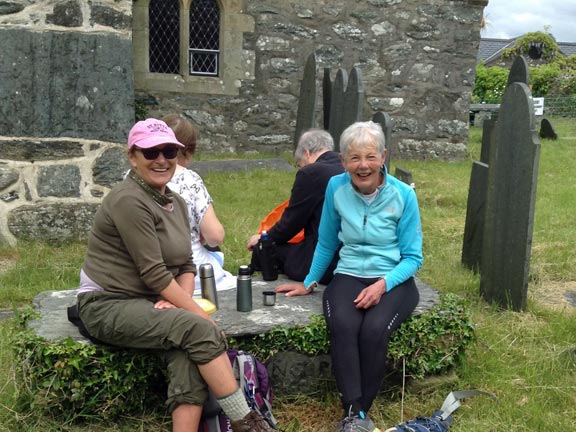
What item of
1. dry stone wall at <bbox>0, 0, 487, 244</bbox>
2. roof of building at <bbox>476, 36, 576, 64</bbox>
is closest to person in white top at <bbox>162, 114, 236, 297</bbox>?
dry stone wall at <bbox>0, 0, 487, 244</bbox>

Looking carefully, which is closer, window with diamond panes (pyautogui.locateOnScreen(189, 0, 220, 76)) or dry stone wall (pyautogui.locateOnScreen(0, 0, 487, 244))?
dry stone wall (pyautogui.locateOnScreen(0, 0, 487, 244))

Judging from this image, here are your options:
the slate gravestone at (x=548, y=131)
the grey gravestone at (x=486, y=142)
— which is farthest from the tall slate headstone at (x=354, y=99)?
the slate gravestone at (x=548, y=131)

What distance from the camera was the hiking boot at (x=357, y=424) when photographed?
A: 2.79 m

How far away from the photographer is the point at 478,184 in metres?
5.01

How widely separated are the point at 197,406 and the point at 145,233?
0.75 m

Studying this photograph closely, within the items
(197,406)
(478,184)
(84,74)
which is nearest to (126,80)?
(84,74)

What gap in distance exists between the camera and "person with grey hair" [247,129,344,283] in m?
3.74

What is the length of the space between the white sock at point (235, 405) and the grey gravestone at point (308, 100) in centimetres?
598

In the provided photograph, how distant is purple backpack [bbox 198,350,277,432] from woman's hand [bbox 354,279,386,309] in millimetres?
564

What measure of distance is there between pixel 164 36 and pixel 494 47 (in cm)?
3496

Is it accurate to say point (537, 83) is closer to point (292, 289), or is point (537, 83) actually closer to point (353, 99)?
point (353, 99)

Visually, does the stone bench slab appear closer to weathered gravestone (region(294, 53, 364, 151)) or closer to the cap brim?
the cap brim

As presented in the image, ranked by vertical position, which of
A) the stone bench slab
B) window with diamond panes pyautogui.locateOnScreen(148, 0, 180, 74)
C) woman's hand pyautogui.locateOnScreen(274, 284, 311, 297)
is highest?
window with diamond panes pyautogui.locateOnScreen(148, 0, 180, 74)

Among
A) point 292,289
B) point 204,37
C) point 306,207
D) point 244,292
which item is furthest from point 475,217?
point 204,37
